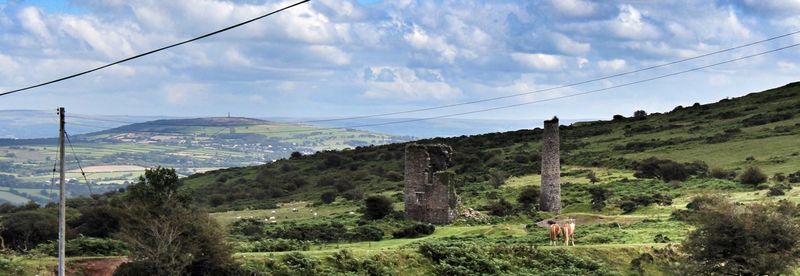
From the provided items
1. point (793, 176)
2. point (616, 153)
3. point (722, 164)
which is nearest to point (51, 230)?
point (793, 176)

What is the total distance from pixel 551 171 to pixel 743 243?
26.4 meters

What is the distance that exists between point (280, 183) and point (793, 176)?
53.7 m

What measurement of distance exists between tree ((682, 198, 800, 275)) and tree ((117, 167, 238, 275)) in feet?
53.9

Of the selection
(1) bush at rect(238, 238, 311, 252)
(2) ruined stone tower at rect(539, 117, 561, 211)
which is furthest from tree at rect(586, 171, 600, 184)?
(1) bush at rect(238, 238, 311, 252)

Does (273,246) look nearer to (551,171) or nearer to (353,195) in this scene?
(551,171)

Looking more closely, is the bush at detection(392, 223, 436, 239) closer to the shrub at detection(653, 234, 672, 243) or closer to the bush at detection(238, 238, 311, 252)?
the bush at detection(238, 238, 311, 252)

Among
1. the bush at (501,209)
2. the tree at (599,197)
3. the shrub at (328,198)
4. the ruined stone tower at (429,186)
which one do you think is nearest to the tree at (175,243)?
the ruined stone tower at (429,186)

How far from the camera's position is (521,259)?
110 ft

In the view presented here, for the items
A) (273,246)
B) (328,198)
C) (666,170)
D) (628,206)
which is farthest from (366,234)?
(666,170)

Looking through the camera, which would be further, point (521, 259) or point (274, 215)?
point (274, 215)

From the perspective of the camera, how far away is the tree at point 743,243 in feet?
99.8

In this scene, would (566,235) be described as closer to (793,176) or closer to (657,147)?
(793,176)

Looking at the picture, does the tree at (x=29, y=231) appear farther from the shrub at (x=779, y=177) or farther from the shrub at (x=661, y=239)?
the shrub at (x=779, y=177)

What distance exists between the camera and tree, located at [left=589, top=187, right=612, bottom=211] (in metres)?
55.4
